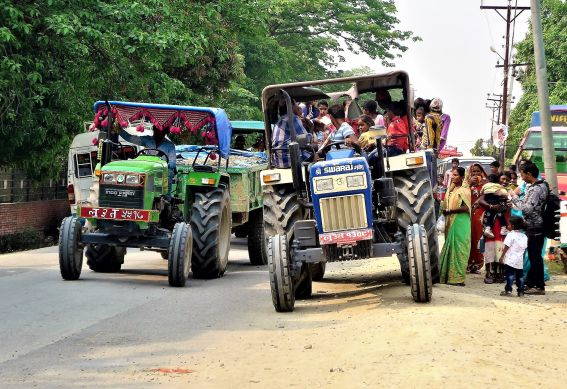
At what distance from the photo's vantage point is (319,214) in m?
Result: 12.6

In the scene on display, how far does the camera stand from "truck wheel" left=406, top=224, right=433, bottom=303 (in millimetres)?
12398

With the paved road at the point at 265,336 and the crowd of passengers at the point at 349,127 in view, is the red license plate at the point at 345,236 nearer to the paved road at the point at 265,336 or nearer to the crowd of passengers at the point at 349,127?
the paved road at the point at 265,336

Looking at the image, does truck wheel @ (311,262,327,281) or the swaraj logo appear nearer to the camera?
the swaraj logo

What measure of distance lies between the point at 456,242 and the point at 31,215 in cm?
1962

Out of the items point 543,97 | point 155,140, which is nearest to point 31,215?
point 155,140

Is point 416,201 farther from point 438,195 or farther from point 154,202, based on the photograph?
point 438,195

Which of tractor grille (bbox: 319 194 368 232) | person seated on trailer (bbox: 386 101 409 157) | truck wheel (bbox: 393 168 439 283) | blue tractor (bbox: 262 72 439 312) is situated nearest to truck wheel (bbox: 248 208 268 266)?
blue tractor (bbox: 262 72 439 312)

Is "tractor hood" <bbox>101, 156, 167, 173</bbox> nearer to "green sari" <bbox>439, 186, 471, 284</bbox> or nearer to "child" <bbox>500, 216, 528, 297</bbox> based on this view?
"green sari" <bbox>439, 186, 471, 284</bbox>

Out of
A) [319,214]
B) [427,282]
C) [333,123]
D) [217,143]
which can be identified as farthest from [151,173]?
[427,282]

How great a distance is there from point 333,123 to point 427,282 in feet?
9.86

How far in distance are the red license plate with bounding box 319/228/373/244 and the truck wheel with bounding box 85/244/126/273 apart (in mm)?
6079


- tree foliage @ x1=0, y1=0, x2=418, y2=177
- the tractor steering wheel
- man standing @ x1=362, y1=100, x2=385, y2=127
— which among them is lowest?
the tractor steering wheel

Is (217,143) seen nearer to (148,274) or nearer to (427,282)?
(148,274)

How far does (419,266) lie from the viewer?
12391 millimetres
